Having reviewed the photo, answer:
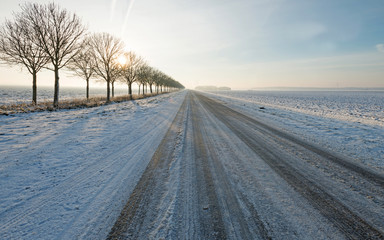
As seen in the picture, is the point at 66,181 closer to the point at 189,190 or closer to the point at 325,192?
the point at 189,190

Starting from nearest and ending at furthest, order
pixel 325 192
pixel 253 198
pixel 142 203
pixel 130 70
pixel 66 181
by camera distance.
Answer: pixel 142 203 → pixel 253 198 → pixel 325 192 → pixel 66 181 → pixel 130 70

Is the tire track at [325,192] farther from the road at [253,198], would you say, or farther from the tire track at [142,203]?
the tire track at [142,203]

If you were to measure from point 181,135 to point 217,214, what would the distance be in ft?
14.9

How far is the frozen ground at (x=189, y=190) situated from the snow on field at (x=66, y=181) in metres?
0.02

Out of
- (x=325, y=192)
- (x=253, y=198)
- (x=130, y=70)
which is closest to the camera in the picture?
(x=253, y=198)

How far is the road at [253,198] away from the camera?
214 centimetres

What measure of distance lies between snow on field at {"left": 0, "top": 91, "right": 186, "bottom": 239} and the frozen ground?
2cm

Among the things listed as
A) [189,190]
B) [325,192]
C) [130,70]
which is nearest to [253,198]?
[189,190]

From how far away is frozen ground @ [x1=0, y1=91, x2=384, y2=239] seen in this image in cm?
217

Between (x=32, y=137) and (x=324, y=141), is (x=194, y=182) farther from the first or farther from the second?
(x=32, y=137)

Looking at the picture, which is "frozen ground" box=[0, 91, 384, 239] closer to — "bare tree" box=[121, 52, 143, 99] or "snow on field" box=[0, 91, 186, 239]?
"snow on field" box=[0, 91, 186, 239]

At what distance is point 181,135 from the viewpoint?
686cm

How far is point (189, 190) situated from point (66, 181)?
8.37 ft

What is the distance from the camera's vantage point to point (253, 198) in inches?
111
